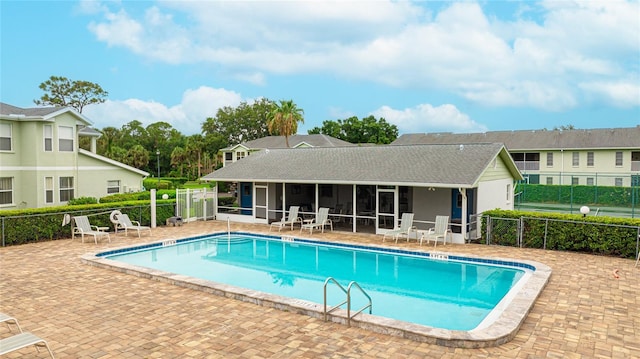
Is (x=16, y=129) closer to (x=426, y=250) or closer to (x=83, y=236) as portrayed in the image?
(x=83, y=236)

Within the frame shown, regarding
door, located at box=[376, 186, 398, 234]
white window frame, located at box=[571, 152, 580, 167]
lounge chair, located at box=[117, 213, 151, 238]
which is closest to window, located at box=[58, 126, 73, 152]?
lounge chair, located at box=[117, 213, 151, 238]

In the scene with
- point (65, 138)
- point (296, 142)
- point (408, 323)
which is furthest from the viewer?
point (296, 142)

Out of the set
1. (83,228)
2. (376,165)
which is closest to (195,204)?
(83,228)

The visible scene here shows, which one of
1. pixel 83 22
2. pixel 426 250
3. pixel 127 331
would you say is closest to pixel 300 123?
pixel 83 22

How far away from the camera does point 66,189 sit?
22.8 metres

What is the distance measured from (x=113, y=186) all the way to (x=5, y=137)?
254 inches

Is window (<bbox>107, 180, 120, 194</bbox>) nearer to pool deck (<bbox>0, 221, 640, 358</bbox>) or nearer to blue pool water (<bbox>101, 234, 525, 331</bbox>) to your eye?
blue pool water (<bbox>101, 234, 525, 331</bbox>)

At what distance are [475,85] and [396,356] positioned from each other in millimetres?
26212

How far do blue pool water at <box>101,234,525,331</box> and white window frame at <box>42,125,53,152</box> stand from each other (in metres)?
9.87

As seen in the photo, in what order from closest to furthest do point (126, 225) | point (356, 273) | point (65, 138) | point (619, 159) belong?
1. point (356, 273)
2. point (126, 225)
3. point (65, 138)
4. point (619, 159)

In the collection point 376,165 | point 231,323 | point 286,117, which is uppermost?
point 286,117

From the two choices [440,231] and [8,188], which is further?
[8,188]

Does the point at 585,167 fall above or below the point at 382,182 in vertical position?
above

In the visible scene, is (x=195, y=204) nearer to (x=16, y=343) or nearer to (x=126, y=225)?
(x=126, y=225)
